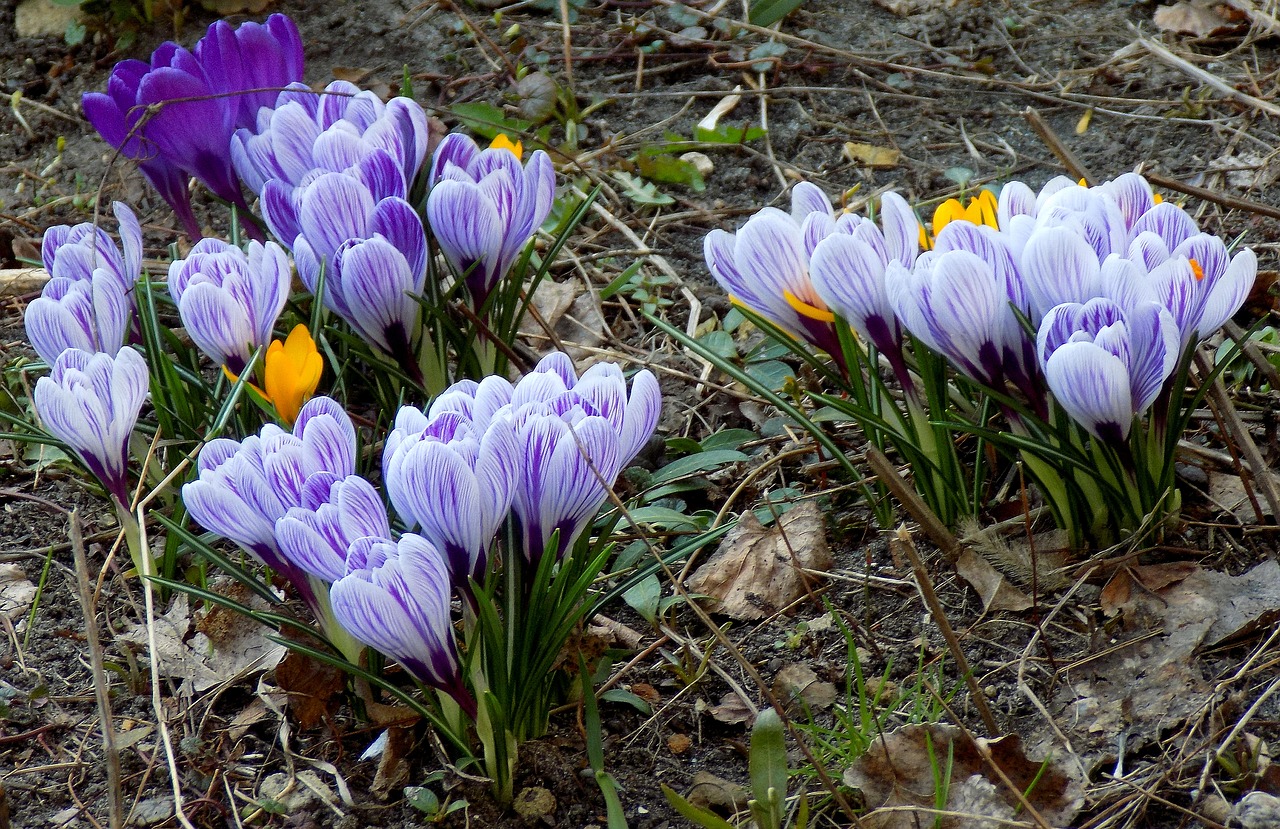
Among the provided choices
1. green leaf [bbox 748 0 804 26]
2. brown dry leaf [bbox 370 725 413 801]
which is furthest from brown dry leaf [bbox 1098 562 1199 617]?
green leaf [bbox 748 0 804 26]

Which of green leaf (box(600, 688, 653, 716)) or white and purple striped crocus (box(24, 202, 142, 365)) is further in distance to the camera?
white and purple striped crocus (box(24, 202, 142, 365))

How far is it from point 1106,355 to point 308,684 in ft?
3.61

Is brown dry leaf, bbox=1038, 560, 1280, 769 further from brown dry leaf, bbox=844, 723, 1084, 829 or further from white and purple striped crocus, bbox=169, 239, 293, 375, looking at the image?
white and purple striped crocus, bbox=169, 239, 293, 375

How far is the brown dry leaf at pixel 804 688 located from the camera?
60.8 inches

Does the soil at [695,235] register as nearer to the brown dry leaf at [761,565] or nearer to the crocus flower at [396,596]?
the brown dry leaf at [761,565]

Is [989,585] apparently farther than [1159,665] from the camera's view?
Yes

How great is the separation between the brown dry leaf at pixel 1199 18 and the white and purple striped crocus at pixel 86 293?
9.49 feet

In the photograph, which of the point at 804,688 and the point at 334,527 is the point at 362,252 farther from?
the point at 804,688

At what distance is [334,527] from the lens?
1219mm

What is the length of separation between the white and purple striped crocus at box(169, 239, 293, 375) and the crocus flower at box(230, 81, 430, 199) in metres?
0.15

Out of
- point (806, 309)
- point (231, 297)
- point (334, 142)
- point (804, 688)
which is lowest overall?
point (804, 688)

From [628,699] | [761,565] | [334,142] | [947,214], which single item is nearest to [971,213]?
[947,214]

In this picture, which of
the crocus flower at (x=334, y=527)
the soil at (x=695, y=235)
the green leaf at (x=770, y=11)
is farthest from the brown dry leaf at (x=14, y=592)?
the green leaf at (x=770, y=11)

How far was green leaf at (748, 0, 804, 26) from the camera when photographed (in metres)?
3.32
